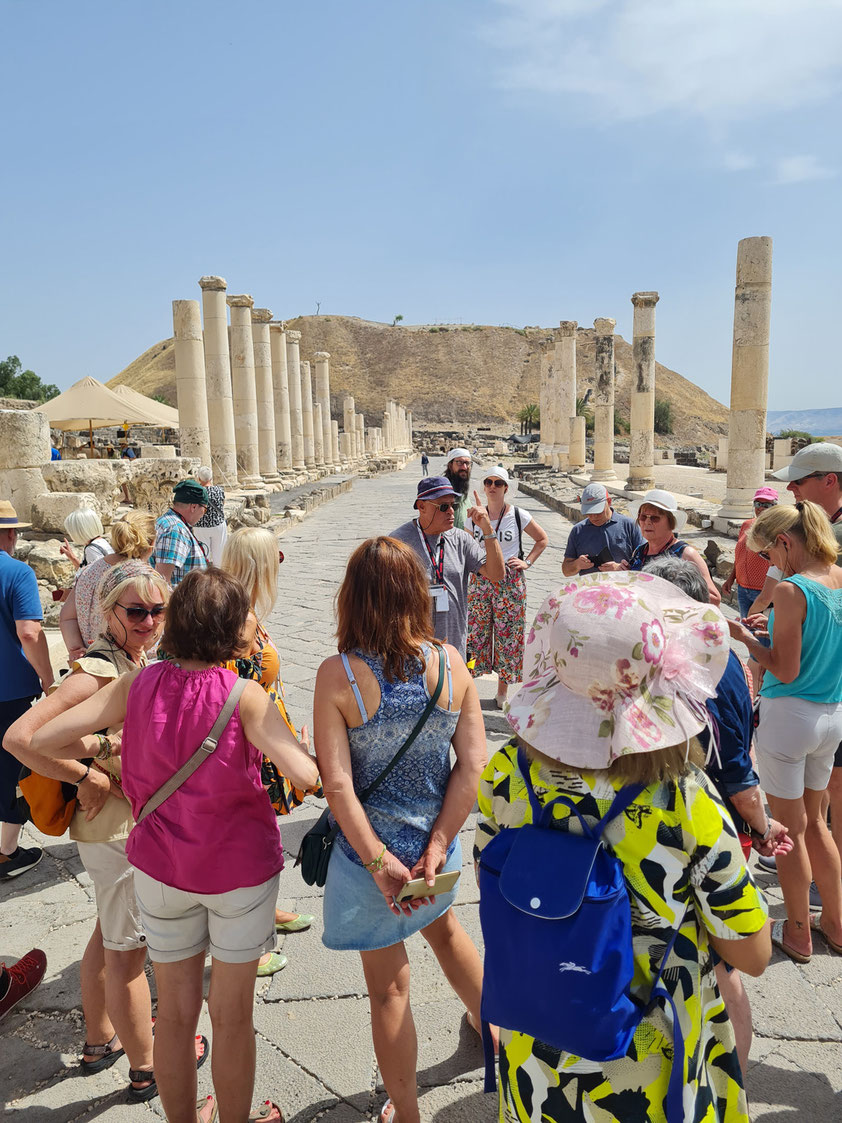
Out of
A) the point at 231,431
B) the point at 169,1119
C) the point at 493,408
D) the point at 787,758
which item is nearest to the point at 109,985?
the point at 169,1119

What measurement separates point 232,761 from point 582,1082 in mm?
1034

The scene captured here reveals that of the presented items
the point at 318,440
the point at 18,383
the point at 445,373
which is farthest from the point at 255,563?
the point at 445,373

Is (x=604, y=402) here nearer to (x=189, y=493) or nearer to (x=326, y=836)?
(x=189, y=493)

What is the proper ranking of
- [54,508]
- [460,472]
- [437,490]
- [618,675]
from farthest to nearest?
[54,508] → [460,472] → [437,490] → [618,675]

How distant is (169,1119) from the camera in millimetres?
2029

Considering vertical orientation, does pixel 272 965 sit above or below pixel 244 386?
below

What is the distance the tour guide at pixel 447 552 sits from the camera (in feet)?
12.1

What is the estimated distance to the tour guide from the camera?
3.68m

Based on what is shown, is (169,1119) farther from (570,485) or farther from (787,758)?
(570,485)

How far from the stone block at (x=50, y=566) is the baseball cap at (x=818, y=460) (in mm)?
6909

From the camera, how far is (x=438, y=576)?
3.87m

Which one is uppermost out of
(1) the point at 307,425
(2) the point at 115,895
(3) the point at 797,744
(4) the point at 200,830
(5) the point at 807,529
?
(1) the point at 307,425

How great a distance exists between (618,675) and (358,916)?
1033 mm

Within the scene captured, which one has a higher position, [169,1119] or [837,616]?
[837,616]
